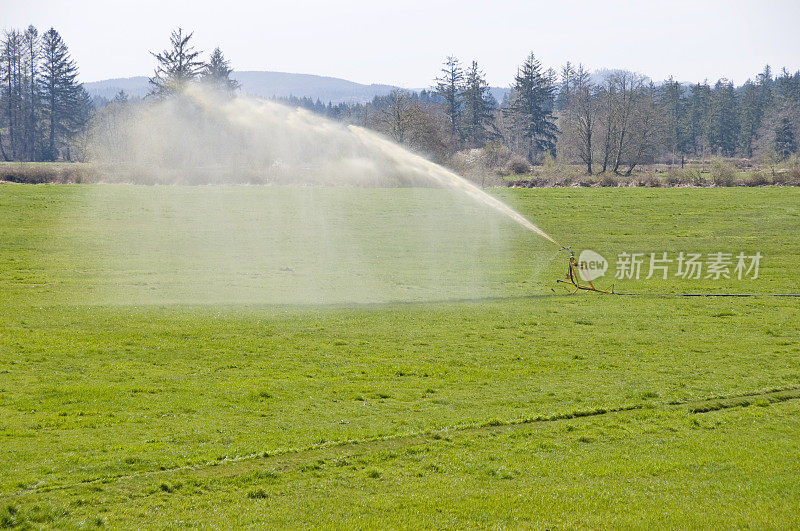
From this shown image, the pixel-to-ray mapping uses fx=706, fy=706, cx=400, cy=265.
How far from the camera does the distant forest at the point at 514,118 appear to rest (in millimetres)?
82312

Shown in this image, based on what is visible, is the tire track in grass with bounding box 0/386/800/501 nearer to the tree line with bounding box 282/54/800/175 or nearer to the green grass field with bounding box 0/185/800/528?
the green grass field with bounding box 0/185/800/528

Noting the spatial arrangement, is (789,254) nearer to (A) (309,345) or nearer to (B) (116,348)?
(A) (309,345)

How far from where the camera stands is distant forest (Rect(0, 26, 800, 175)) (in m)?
82.3

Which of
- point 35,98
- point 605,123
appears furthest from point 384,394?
point 35,98

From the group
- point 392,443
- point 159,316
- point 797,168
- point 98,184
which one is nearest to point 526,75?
point 797,168

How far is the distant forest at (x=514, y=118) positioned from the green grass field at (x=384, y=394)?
37.4 meters

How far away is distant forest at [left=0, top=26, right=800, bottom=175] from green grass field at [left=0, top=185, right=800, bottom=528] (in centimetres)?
3744

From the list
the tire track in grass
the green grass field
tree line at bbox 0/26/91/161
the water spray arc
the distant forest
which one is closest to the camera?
the green grass field

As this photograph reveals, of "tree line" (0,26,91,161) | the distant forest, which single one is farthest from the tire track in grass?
"tree line" (0,26,91,161)

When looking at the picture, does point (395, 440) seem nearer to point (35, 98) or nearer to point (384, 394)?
point (384, 394)

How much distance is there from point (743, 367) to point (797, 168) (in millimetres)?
61498

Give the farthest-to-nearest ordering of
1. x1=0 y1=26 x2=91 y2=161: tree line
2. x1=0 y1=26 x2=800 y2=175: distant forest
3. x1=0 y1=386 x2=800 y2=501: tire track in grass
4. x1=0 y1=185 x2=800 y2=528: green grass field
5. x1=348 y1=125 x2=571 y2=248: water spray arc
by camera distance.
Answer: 1. x1=0 y1=26 x2=91 y2=161: tree line
2. x1=0 y1=26 x2=800 y2=175: distant forest
3. x1=348 y1=125 x2=571 y2=248: water spray arc
4. x1=0 y1=386 x2=800 y2=501: tire track in grass
5. x1=0 y1=185 x2=800 y2=528: green grass field

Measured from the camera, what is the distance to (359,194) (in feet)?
201

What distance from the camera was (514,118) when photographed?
458ft
